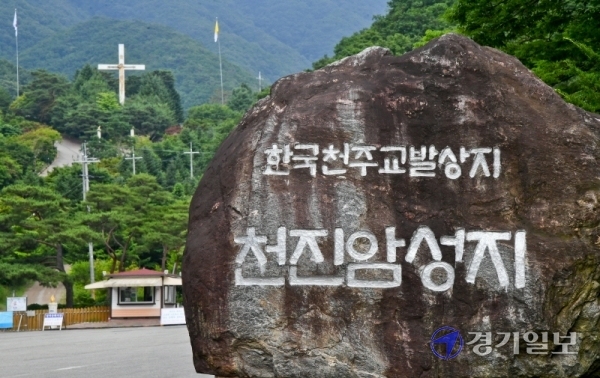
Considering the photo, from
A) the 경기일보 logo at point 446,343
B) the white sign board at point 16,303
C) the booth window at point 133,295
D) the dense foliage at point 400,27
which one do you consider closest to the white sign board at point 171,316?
the booth window at point 133,295

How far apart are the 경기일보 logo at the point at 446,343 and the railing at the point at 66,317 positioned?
81.9 feet

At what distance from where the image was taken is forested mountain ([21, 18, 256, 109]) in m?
134

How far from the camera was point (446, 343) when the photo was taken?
6621 millimetres

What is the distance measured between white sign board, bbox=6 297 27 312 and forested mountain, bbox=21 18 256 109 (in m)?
100.0

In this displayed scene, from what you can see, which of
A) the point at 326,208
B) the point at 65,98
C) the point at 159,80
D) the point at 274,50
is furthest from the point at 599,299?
the point at 274,50

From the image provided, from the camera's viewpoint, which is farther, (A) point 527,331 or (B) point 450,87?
(B) point 450,87

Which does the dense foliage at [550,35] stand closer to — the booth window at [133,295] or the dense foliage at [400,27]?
the booth window at [133,295]

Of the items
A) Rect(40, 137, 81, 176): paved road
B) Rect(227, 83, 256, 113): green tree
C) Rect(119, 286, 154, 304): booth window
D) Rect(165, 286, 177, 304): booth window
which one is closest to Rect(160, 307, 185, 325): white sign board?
Rect(119, 286, 154, 304): booth window

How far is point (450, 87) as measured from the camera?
7000mm

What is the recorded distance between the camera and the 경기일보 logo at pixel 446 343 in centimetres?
659

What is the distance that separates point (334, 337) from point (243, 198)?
117 cm

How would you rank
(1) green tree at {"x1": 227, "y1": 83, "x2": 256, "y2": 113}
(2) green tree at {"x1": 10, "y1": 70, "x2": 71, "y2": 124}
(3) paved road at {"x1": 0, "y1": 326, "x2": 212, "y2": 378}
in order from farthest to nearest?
(1) green tree at {"x1": 227, "y1": 83, "x2": 256, "y2": 113}
(2) green tree at {"x1": 10, "y1": 70, "x2": 71, "y2": 124}
(3) paved road at {"x1": 0, "y1": 326, "x2": 212, "y2": 378}

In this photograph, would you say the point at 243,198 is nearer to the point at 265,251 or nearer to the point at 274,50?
the point at 265,251

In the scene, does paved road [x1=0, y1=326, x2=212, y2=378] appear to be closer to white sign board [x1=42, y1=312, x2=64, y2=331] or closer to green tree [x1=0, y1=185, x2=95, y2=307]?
white sign board [x1=42, y1=312, x2=64, y2=331]
